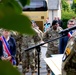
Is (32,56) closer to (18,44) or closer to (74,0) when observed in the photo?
(18,44)

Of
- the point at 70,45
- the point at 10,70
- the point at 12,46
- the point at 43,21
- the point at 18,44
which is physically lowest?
the point at 43,21

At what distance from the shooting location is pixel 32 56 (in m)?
9.24

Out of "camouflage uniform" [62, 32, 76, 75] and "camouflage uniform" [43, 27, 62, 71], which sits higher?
"camouflage uniform" [62, 32, 76, 75]

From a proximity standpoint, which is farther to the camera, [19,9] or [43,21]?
[43,21]

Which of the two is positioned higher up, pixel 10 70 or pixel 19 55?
pixel 10 70

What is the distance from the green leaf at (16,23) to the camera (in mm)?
622

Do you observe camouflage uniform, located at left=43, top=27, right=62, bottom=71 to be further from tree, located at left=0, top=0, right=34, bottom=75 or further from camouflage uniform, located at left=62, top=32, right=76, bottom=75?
tree, located at left=0, top=0, right=34, bottom=75

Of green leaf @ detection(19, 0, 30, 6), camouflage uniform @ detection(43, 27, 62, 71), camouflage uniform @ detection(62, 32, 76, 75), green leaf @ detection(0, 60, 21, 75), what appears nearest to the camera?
green leaf @ detection(0, 60, 21, 75)

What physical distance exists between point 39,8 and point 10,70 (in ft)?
63.2

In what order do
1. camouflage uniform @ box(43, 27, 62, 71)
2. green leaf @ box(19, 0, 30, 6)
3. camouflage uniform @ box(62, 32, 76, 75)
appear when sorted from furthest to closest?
camouflage uniform @ box(43, 27, 62, 71), camouflage uniform @ box(62, 32, 76, 75), green leaf @ box(19, 0, 30, 6)

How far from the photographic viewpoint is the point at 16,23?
0.63 metres

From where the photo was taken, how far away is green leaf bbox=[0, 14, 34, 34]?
622 mm

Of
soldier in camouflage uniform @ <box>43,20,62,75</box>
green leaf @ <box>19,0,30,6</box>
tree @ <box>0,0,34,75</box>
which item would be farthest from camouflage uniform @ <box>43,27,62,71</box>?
tree @ <box>0,0,34,75</box>

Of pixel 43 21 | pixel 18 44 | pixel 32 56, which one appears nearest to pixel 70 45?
pixel 32 56
